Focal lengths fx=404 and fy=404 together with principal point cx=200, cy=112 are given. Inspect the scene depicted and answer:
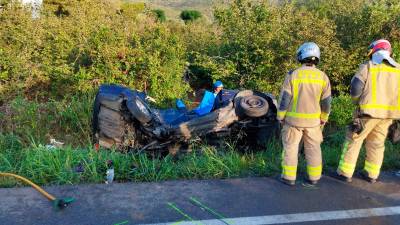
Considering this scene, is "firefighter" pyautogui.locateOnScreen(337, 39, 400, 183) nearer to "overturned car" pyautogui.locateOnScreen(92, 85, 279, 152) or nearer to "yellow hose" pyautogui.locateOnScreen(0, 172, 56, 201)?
"overturned car" pyautogui.locateOnScreen(92, 85, 279, 152)

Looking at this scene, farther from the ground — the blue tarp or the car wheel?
the car wheel

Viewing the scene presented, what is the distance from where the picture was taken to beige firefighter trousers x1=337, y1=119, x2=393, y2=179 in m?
4.56

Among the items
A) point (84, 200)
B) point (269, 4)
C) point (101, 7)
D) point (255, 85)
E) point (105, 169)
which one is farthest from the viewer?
point (101, 7)

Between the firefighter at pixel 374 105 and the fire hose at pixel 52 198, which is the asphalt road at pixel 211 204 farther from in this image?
the firefighter at pixel 374 105

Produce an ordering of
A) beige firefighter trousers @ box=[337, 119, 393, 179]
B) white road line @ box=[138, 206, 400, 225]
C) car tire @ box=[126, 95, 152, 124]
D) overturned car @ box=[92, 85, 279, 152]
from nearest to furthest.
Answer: white road line @ box=[138, 206, 400, 225] → beige firefighter trousers @ box=[337, 119, 393, 179] → car tire @ box=[126, 95, 152, 124] → overturned car @ box=[92, 85, 279, 152]

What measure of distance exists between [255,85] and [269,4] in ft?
7.09

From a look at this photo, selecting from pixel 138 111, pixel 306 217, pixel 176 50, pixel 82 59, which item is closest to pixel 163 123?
pixel 138 111

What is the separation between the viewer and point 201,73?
9867 mm

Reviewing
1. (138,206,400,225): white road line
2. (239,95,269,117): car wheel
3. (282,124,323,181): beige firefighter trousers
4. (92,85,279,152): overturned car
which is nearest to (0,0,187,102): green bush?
(92,85,279,152): overturned car

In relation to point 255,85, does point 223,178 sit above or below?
below

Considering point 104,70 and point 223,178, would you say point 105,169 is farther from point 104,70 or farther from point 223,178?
point 104,70

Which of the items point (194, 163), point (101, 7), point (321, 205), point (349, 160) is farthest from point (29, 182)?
point (101, 7)

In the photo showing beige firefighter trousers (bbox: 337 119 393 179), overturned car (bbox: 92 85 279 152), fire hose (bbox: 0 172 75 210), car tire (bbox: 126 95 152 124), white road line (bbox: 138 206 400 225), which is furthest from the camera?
overturned car (bbox: 92 85 279 152)

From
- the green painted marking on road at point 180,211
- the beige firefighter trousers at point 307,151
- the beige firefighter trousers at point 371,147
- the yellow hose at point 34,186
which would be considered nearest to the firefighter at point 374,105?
the beige firefighter trousers at point 371,147
